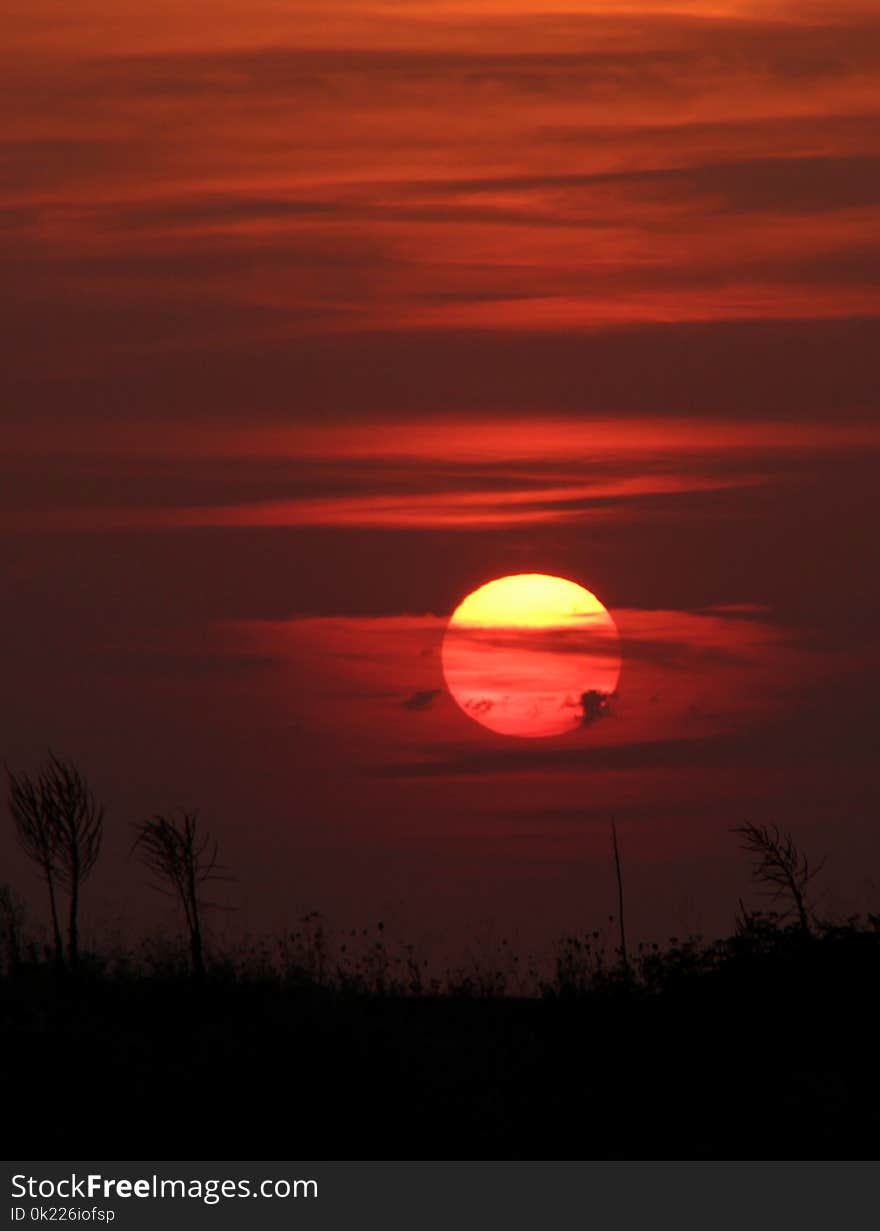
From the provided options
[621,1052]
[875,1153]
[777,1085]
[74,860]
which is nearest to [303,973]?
[74,860]

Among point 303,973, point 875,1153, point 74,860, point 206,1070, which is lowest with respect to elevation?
point 875,1153

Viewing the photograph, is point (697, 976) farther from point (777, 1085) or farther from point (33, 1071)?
point (33, 1071)

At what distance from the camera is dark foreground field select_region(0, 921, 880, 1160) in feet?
66.0

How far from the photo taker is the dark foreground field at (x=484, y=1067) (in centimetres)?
2011

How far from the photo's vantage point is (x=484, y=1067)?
2184 cm

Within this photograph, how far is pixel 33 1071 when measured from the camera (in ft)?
70.2

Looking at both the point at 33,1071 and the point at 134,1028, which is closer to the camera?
the point at 33,1071

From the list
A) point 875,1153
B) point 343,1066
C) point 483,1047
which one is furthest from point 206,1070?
point 875,1153

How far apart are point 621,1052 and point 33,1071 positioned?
5.67m

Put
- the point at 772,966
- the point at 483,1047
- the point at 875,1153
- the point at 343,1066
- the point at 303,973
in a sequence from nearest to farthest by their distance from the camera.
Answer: the point at 875,1153
the point at 343,1066
the point at 483,1047
the point at 772,966
the point at 303,973

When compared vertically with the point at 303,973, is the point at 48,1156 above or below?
below

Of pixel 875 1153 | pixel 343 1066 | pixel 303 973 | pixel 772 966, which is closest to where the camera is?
pixel 875 1153

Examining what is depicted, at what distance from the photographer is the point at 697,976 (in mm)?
24656

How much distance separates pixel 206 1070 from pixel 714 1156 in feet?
15.7
